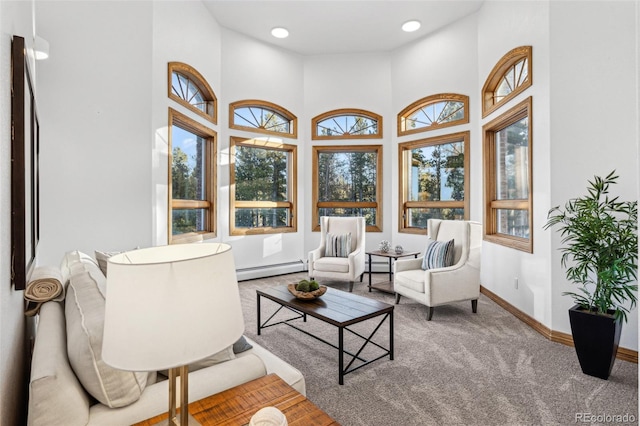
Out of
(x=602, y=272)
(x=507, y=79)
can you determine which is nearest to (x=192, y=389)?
(x=602, y=272)

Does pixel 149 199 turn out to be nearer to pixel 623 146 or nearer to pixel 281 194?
pixel 281 194

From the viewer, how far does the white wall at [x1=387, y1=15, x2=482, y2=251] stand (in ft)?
15.8

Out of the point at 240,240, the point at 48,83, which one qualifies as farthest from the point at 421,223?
the point at 48,83

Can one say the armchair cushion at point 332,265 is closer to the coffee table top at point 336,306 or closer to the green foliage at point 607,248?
the coffee table top at point 336,306

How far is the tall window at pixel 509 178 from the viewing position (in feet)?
11.8

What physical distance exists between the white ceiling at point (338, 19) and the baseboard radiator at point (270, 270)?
362 cm

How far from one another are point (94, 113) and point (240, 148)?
2.36 m

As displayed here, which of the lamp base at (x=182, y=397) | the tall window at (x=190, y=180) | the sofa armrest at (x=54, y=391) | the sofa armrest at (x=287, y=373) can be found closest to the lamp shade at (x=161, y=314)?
the lamp base at (x=182, y=397)

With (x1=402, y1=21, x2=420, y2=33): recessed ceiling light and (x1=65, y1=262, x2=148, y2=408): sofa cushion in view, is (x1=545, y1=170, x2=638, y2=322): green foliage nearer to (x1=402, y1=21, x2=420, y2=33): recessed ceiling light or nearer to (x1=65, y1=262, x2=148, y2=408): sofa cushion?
(x1=65, y1=262, x2=148, y2=408): sofa cushion

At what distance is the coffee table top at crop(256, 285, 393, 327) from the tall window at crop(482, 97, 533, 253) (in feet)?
6.01

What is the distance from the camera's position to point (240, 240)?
210 inches

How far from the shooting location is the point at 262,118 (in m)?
5.72

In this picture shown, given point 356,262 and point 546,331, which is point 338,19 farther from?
point 546,331

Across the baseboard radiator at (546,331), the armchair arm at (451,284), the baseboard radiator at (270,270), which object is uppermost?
the armchair arm at (451,284)
